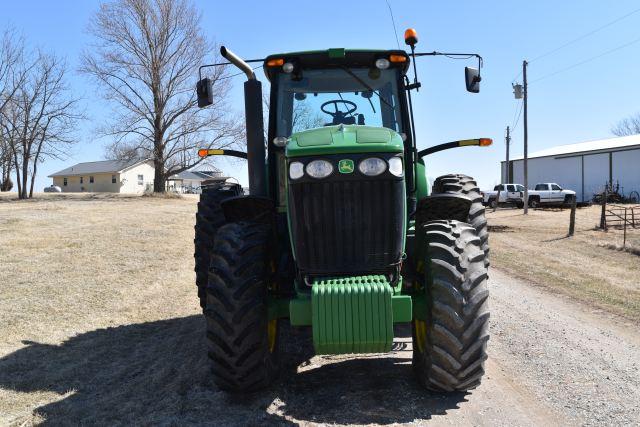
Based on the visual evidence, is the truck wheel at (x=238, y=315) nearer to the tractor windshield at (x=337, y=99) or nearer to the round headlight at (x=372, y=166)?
the round headlight at (x=372, y=166)

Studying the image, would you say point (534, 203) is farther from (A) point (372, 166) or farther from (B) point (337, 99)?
(A) point (372, 166)

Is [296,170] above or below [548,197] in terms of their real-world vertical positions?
above

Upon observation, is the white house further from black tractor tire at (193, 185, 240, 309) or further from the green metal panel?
the green metal panel

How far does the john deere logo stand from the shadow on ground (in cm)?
170

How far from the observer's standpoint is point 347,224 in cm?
418

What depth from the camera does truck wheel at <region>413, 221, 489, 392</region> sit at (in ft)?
13.1

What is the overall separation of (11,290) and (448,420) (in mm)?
6505

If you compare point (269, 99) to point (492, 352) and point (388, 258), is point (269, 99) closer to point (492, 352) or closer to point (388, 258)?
point (388, 258)

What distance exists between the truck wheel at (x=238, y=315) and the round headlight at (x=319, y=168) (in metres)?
0.72

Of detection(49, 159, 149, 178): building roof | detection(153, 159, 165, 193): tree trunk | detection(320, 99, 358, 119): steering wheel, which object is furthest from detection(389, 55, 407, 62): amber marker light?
detection(49, 159, 149, 178): building roof

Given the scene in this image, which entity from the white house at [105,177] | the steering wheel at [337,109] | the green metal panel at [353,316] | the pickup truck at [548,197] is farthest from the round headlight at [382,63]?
the white house at [105,177]

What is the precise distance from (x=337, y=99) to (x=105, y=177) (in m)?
68.1

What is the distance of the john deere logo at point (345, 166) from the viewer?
13.3 feet

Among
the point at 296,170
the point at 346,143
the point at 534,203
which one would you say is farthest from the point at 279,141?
the point at 534,203
